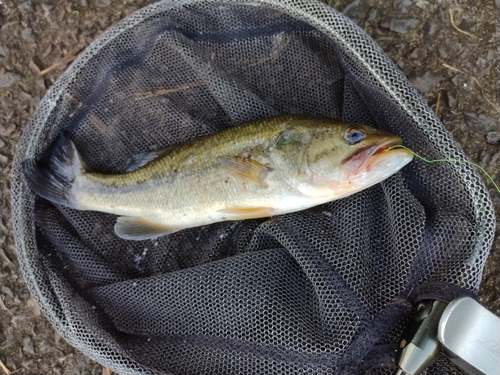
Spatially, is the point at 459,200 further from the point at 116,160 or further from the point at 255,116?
the point at 116,160

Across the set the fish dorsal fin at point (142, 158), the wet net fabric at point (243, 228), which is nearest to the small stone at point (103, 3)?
the wet net fabric at point (243, 228)

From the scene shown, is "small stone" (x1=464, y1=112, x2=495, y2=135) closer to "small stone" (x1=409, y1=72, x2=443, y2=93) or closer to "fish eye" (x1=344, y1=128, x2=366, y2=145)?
"small stone" (x1=409, y1=72, x2=443, y2=93)

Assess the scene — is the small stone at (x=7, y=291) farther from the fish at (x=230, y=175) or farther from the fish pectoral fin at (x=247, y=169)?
the fish pectoral fin at (x=247, y=169)

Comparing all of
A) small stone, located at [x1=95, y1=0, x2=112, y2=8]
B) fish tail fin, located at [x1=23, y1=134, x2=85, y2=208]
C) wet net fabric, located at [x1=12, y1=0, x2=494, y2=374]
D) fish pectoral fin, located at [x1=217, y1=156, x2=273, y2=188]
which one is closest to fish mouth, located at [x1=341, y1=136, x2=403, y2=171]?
wet net fabric, located at [x1=12, y1=0, x2=494, y2=374]

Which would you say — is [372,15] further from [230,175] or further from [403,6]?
[230,175]

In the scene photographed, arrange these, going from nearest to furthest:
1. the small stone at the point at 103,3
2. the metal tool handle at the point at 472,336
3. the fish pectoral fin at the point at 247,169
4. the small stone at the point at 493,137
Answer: the metal tool handle at the point at 472,336, the fish pectoral fin at the point at 247,169, the small stone at the point at 493,137, the small stone at the point at 103,3

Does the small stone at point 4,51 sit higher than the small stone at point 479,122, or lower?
higher

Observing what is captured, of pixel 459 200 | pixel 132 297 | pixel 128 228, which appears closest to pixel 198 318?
pixel 132 297
